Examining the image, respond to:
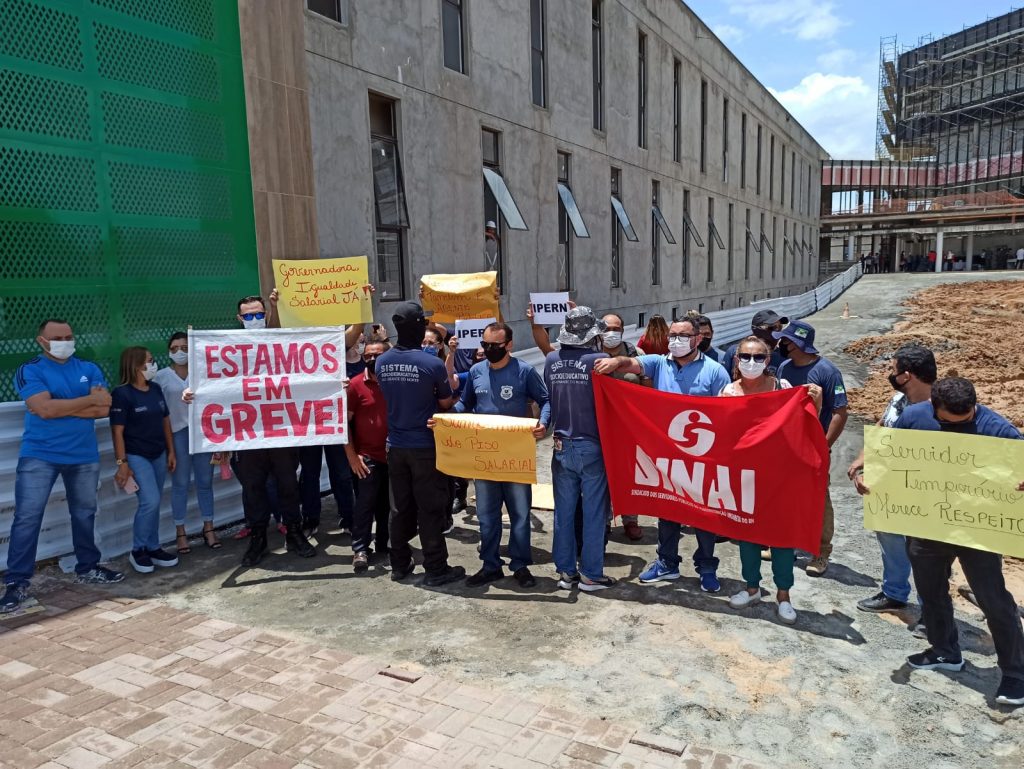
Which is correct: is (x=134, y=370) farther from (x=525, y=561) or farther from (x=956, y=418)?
(x=956, y=418)

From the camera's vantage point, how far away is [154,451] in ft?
20.0

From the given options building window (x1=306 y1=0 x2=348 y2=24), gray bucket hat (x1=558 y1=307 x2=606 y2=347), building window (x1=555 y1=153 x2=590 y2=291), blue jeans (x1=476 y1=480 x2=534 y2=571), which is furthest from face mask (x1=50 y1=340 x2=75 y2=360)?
building window (x1=555 y1=153 x2=590 y2=291)

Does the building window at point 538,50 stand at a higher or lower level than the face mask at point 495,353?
higher

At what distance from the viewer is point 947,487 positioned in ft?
13.4

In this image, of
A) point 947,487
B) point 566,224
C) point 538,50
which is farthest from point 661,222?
point 947,487

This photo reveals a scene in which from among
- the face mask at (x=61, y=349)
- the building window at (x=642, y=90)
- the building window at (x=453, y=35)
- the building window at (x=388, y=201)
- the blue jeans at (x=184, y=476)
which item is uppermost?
the building window at (x=642, y=90)

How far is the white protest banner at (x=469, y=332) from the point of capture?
8.08 metres

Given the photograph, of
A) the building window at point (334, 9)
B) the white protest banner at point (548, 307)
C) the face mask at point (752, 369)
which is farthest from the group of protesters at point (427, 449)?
the building window at point (334, 9)

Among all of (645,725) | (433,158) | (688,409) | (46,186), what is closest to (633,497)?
(688,409)

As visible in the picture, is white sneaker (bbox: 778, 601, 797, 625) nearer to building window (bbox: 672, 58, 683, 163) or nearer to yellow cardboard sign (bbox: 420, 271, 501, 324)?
yellow cardboard sign (bbox: 420, 271, 501, 324)

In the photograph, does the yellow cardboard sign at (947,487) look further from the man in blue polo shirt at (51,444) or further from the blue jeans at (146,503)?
the man in blue polo shirt at (51,444)

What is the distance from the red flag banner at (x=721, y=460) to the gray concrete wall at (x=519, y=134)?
255 inches

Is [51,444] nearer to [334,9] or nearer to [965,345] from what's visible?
[334,9]

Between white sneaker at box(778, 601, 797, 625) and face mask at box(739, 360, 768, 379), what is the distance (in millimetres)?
1637
